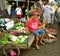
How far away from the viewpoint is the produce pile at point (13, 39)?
6.37m

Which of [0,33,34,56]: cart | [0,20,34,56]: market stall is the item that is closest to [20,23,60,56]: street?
[0,20,34,56]: market stall

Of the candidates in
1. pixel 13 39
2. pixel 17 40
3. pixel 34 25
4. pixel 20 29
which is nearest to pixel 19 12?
pixel 20 29

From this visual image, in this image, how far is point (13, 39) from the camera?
656 cm

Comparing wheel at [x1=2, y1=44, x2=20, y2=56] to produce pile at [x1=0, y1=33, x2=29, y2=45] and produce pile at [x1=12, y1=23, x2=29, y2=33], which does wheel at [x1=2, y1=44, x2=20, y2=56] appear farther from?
produce pile at [x1=12, y1=23, x2=29, y2=33]

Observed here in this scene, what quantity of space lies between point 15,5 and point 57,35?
4789 mm

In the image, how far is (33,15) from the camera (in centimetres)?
747

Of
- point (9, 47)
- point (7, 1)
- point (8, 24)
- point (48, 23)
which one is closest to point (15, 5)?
point (7, 1)

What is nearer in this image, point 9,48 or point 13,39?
point 9,48

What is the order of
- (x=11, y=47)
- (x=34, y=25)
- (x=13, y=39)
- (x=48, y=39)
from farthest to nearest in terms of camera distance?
(x=48, y=39), (x=34, y=25), (x=13, y=39), (x=11, y=47)

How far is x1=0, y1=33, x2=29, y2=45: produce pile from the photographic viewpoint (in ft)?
20.9

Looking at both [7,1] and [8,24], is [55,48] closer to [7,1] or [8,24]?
[8,24]

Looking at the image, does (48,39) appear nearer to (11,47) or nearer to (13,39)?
(13,39)

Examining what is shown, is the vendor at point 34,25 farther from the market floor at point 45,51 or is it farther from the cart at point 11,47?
the cart at point 11,47

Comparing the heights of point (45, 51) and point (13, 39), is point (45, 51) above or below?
below
